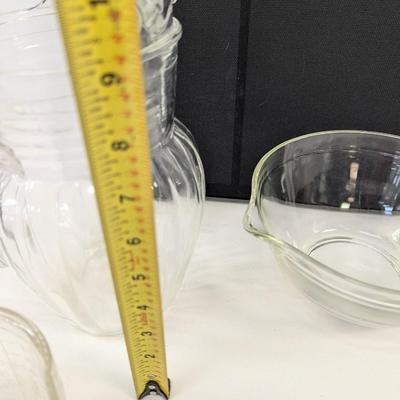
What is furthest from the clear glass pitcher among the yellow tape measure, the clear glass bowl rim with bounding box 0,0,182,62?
the yellow tape measure

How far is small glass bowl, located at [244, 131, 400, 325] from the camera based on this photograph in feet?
1.71

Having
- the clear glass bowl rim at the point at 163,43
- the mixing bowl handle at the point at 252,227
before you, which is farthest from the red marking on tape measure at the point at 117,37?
the mixing bowl handle at the point at 252,227

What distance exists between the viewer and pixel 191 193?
42 cm

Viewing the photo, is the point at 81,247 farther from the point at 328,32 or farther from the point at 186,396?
the point at 328,32

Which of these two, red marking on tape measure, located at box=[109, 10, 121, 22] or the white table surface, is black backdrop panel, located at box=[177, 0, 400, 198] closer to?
the white table surface

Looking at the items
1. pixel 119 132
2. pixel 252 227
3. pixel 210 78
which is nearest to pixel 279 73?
pixel 210 78

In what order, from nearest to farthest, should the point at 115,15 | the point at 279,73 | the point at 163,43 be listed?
the point at 115,15 < the point at 163,43 < the point at 279,73

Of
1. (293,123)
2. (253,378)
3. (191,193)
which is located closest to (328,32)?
(293,123)

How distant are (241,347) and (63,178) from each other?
18 cm

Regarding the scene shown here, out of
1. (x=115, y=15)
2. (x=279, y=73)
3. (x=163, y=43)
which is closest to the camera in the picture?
(x=115, y=15)

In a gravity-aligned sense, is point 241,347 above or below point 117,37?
below

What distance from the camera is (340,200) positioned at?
1.86 feet

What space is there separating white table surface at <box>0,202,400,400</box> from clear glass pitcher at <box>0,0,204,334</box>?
0.09 ft

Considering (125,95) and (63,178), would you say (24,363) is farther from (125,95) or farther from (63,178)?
(125,95)
